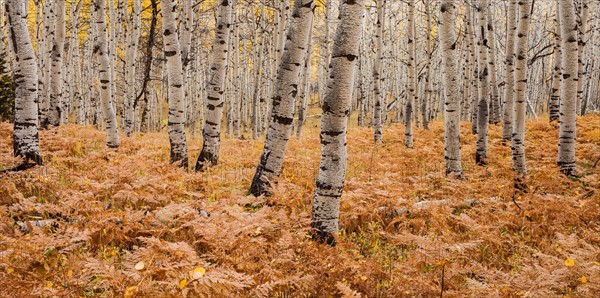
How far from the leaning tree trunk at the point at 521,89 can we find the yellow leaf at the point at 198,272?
6.75 m

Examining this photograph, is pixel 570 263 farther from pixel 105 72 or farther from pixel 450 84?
pixel 105 72

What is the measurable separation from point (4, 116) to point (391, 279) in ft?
51.4

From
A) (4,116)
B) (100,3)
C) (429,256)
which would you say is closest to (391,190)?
(429,256)

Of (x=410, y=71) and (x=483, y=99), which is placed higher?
(x=410, y=71)

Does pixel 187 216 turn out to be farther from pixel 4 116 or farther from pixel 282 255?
pixel 4 116

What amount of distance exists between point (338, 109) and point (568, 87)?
643 centimetres

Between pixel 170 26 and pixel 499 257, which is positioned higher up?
pixel 170 26

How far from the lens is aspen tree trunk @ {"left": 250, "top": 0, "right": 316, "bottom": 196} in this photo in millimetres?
5594

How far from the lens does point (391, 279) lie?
11.5ft

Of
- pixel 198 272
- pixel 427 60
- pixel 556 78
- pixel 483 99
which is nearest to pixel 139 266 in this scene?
pixel 198 272

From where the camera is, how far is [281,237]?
151 inches

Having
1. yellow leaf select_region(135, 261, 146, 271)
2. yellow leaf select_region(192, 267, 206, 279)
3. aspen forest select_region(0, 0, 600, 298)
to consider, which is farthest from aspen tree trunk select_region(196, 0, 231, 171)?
yellow leaf select_region(192, 267, 206, 279)

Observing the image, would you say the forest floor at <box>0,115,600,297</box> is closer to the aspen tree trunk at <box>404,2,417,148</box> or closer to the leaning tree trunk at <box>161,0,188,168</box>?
the leaning tree trunk at <box>161,0,188,168</box>

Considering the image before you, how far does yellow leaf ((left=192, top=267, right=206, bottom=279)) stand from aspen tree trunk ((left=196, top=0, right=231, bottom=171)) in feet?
15.4
